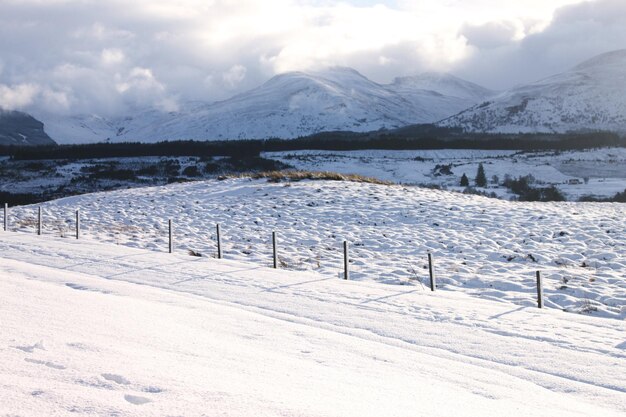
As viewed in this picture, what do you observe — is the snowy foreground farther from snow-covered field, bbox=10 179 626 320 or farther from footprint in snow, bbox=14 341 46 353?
snow-covered field, bbox=10 179 626 320

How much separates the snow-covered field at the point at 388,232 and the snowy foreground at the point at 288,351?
277 centimetres

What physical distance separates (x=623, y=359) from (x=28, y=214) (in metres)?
30.6

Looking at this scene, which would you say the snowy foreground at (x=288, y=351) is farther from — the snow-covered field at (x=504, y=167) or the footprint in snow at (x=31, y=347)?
the snow-covered field at (x=504, y=167)

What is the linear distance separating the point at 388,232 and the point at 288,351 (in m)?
17.6

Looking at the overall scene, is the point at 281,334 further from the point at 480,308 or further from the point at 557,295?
the point at 557,295

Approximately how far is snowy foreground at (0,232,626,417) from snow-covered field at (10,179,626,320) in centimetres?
277

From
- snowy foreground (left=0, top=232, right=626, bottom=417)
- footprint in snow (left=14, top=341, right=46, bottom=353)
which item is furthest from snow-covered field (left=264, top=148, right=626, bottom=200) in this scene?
footprint in snow (left=14, top=341, right=46, bottom=353)

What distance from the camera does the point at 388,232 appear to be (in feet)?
82.0

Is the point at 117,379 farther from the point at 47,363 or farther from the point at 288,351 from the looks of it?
the point at 288,351

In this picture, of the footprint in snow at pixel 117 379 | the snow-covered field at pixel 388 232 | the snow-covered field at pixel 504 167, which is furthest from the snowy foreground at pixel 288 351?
the snow-covered field at pixel 504 167

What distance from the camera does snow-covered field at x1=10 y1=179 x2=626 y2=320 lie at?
15641 millimetres

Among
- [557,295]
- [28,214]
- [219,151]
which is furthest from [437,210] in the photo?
[219,151]

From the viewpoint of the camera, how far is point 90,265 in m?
15.6

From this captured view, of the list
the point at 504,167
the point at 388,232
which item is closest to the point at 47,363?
the point at 388,232
